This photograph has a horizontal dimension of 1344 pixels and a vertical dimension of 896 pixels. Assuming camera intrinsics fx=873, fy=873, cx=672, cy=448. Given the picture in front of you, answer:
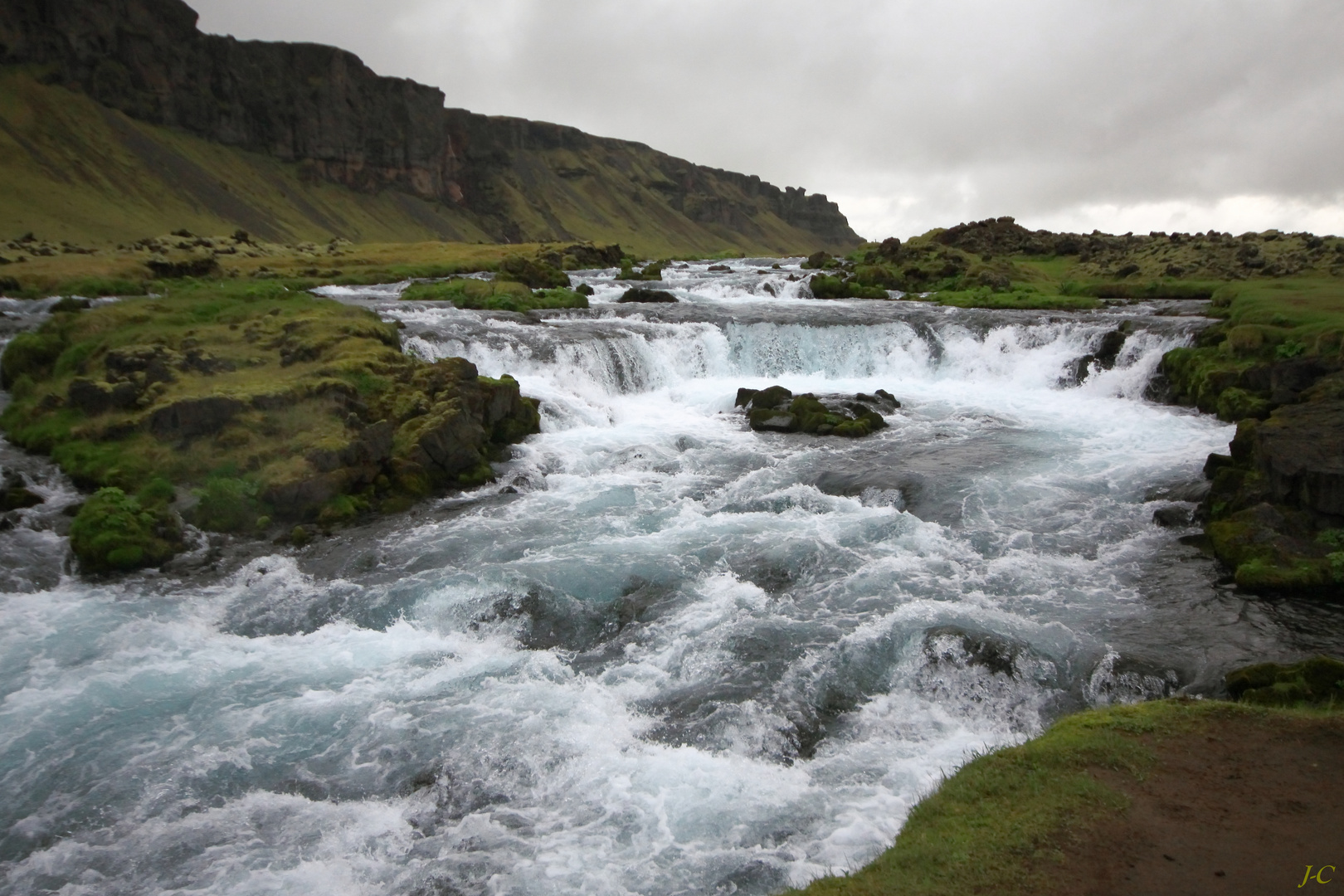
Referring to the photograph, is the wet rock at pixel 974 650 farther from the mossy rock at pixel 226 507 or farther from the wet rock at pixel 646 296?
the wet rock at pixel 646 296

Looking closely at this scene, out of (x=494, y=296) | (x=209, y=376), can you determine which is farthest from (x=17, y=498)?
(x=494, y=296)

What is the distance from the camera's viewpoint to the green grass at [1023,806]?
6719 millimetres

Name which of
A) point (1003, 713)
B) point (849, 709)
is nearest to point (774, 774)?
point (849, 709)

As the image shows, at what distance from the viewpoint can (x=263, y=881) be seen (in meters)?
8.59

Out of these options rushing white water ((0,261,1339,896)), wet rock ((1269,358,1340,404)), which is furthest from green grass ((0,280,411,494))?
wet rock ((1269,358,1340,404))

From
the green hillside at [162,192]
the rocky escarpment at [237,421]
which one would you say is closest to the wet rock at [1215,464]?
the rocky escarpment at [237,421]

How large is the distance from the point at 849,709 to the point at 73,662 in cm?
1122

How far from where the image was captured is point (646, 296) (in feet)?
147

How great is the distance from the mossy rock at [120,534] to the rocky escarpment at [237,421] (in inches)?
1.1

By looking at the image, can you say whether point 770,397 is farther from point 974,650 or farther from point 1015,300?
point 1015,300

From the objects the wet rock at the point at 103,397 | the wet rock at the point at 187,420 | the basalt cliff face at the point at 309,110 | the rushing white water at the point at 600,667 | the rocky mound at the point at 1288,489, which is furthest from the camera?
the basalt cliff face at the point at 309,110

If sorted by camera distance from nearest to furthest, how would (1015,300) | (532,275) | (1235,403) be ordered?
1. (1235,403)
2. (1015,300)
3. (532,275)

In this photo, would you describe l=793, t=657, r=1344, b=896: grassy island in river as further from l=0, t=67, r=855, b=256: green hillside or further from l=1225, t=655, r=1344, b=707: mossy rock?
l=0, t=67, r=855, b=256: green hillside

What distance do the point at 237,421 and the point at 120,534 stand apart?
4.35 meters
